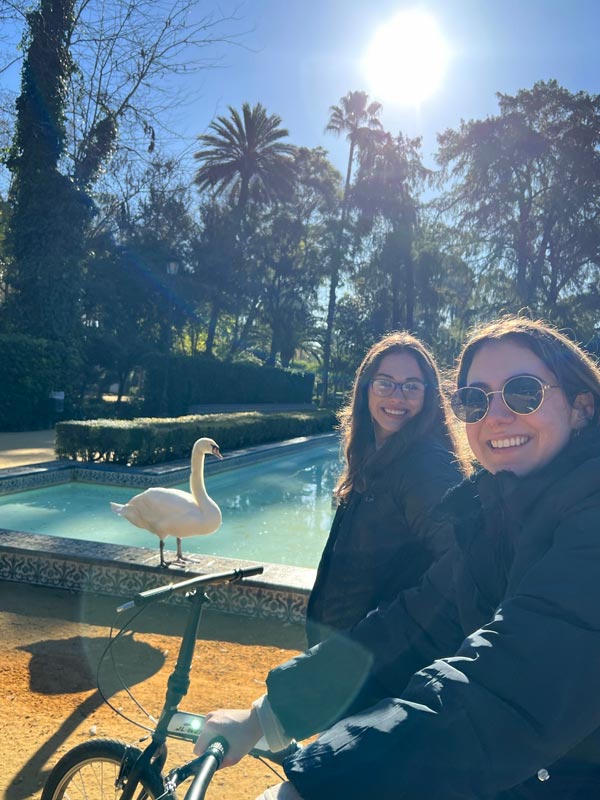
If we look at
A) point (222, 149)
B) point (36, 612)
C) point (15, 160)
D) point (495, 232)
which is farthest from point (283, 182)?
point (36, 612)

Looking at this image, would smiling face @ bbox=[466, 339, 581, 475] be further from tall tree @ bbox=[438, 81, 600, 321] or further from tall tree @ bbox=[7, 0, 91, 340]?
tall tree @ bbox=[438, 81, 600, 321]

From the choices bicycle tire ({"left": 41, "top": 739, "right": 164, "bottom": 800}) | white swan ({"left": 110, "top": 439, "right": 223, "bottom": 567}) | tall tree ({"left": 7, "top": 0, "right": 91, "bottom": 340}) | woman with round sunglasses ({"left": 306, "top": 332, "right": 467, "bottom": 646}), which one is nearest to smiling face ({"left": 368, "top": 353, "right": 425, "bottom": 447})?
woman with round sunglasses ({"left": 306, "top": 332, "right": 467, "bottom": 646})

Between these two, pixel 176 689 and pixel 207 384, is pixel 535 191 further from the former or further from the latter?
pixel 176 689

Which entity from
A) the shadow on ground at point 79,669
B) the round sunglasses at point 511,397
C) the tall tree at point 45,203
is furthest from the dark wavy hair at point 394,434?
the tall tree at point 45,203

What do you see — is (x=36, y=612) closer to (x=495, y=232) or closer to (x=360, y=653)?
(x=360, y=653)

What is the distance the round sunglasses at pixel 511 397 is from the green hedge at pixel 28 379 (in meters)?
18.4

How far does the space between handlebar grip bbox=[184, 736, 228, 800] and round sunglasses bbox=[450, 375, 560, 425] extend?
0.86 m

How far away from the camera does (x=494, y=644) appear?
94 cm

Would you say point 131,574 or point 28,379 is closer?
point 131,574

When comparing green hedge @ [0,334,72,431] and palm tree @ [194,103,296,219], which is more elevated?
palm tree @ [194,103,296,219]

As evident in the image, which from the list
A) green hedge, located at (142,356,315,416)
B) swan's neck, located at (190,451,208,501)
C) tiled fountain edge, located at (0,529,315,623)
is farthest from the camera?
green hedge, located at (142,356,315,416)

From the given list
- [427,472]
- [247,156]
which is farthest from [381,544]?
[247,156]

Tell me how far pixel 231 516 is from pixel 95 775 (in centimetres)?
760

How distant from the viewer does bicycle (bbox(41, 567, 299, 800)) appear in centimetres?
157
